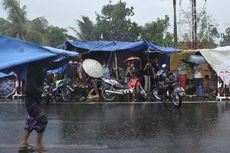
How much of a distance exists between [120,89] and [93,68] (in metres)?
1.65

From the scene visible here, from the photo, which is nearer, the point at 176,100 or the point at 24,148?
the point at 24,148

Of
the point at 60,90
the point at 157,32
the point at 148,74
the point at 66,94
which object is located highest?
the point at 157,32

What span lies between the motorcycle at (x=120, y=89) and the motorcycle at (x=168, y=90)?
61cm

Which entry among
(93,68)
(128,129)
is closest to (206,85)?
(93,68)

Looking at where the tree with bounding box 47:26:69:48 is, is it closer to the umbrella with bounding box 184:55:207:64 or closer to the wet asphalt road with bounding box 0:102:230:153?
the umbrella with bounding box 184:55:207:64

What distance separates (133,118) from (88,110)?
260cm

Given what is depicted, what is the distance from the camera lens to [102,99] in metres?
20.4

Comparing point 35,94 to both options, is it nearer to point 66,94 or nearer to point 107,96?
point 66,94

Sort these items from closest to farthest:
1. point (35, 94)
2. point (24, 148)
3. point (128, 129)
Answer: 1. point (35, 94)
2. point (24, 148)
3. point (128, 129)

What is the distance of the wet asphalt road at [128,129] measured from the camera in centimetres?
961

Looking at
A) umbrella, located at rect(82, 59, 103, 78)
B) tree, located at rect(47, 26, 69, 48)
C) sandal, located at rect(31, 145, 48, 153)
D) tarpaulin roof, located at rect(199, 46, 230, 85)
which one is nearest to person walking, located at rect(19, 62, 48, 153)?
sandal, located at rect(31, 145, 48, 153)

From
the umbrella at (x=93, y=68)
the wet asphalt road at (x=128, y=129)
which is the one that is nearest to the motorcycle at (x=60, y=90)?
the umbrella at (x=93, y=68)

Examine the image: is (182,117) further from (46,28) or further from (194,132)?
(46,28)

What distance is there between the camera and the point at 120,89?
19969mm
